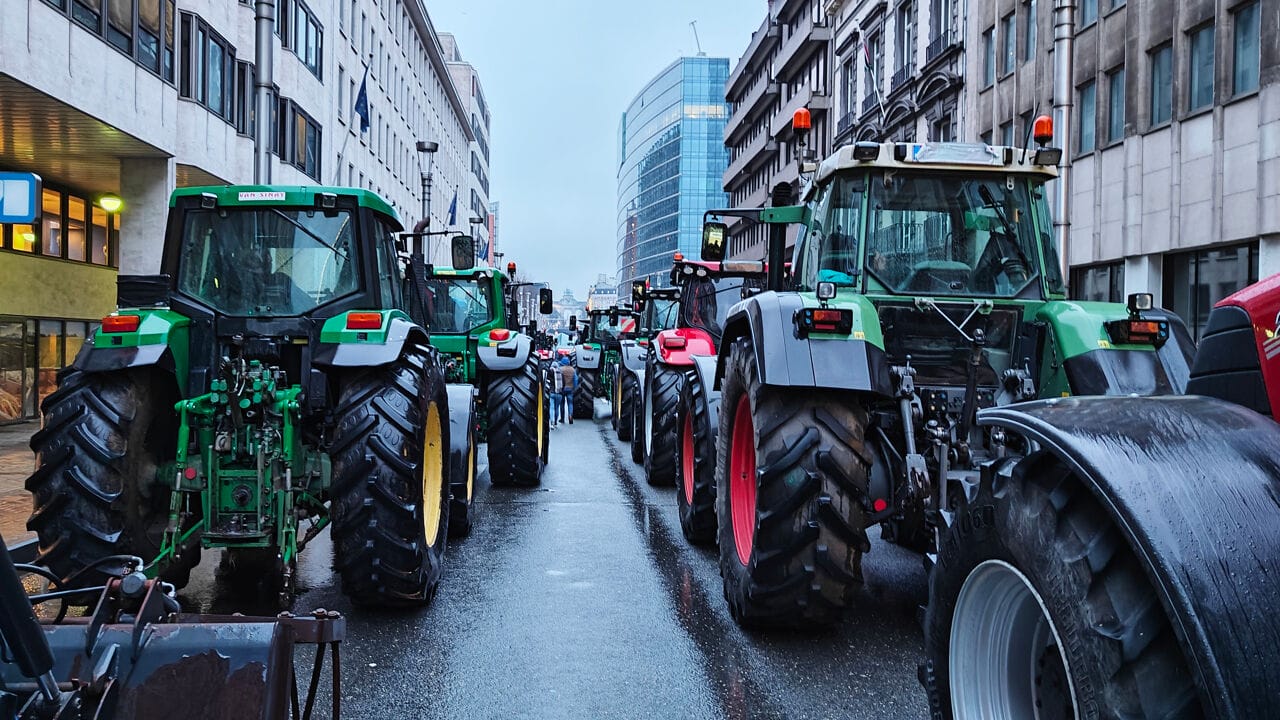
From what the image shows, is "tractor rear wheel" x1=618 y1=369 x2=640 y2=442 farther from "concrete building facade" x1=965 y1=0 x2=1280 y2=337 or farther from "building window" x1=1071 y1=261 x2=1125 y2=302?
"building window" x1=1071 y1=261 x2=1125 y2=302

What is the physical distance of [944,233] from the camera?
578cm

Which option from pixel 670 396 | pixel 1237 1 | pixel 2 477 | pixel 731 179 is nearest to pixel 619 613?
pixel 670 396

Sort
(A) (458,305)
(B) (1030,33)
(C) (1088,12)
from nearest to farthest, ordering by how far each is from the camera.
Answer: (A) (458,305), (C) (1088,12), (B) (1030,33)

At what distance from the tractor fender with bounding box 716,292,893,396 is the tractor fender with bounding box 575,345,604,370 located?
57.2ft

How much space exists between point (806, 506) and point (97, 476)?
3427 mm

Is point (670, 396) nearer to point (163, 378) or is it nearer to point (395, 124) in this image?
point (163, 378)

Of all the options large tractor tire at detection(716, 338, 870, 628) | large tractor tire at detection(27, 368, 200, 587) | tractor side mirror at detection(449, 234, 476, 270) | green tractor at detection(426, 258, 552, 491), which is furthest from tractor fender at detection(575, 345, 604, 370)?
large tractor tire at detection(716, 338, 870, 628)

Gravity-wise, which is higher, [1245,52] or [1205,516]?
[1245,52]

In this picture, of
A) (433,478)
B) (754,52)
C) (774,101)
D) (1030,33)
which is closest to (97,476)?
(433,478)

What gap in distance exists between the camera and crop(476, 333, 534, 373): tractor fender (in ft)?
33.7

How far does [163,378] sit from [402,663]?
2067 mm

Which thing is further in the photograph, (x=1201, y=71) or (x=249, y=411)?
(x=1201, y=71)

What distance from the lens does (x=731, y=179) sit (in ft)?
247

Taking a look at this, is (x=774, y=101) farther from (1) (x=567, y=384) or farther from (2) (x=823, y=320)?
(2) (x=823, y=320)
